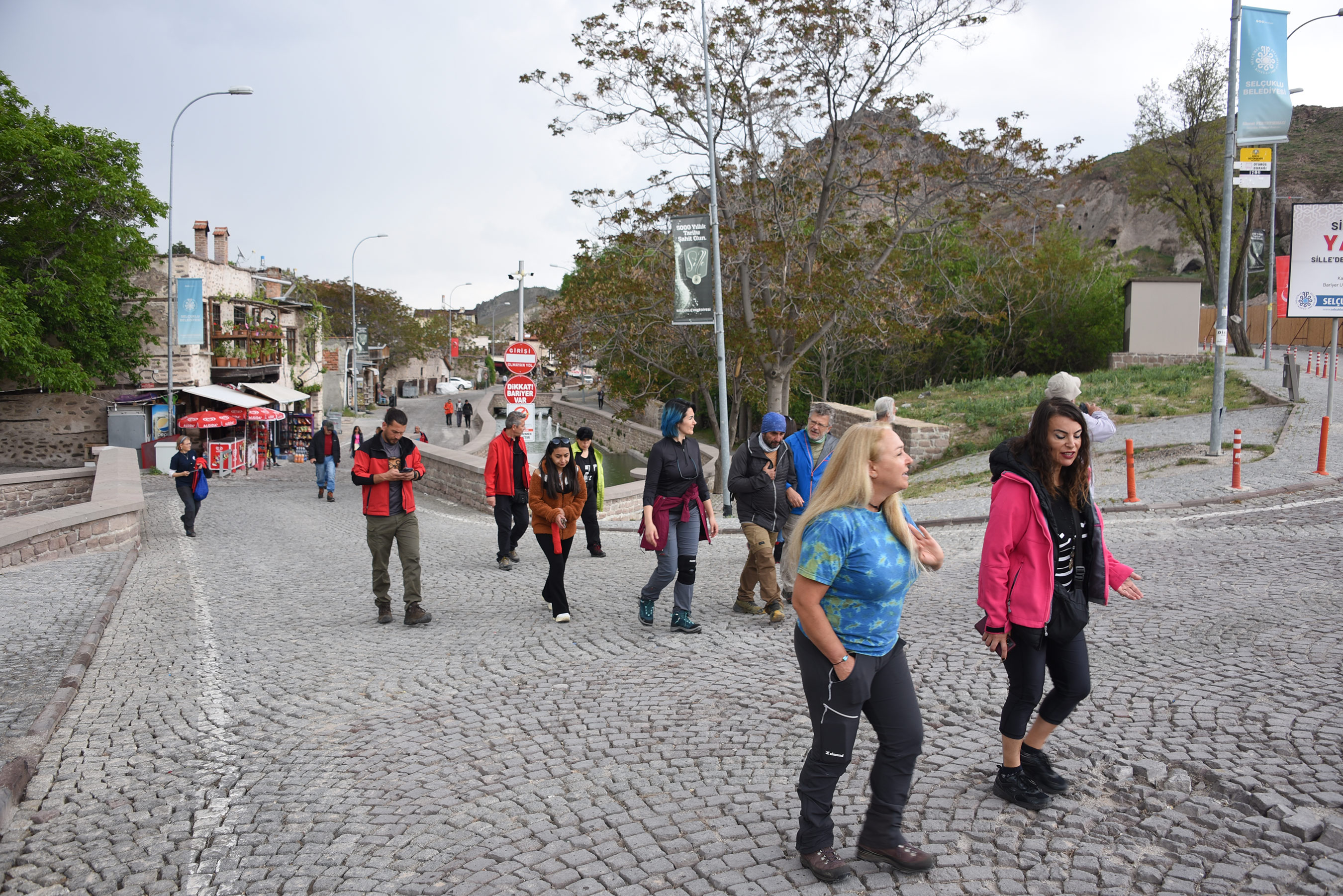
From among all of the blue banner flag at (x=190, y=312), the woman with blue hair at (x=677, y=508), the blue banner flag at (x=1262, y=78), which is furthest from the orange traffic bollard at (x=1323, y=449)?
the blue banner flag at (x=190, y=312)

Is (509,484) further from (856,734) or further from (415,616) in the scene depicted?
(856,734)

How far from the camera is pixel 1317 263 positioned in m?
17.1

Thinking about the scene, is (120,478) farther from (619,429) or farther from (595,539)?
(619,429)

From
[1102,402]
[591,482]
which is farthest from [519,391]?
[1102,402]

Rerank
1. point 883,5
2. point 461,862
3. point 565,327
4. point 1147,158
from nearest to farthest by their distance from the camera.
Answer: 1. point 461,862
2. point 883,5
3. point 565,327
4. point 1147,158

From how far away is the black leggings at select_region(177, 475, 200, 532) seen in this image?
14.1 meters

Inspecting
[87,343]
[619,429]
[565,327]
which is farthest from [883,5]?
[619,429]

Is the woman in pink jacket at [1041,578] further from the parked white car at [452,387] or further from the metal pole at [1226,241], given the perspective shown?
the parked white car at [452,387]

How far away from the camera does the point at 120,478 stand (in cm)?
1563

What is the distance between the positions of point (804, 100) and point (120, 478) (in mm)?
15475

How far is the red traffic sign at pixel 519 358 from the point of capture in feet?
58.2

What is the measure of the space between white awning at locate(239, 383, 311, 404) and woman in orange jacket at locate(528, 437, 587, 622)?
33.4 meters

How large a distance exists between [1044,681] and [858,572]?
3.80ft

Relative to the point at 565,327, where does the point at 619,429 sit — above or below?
below
